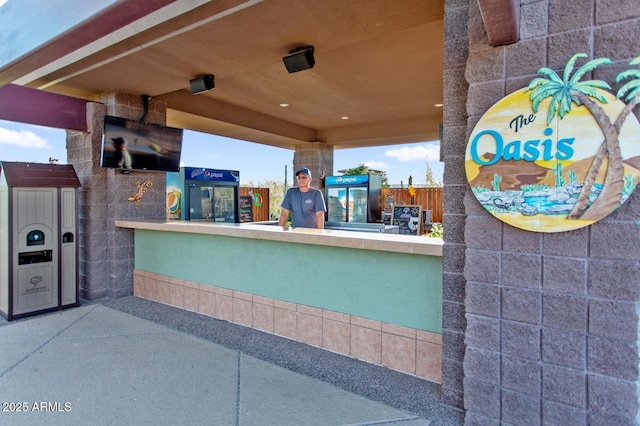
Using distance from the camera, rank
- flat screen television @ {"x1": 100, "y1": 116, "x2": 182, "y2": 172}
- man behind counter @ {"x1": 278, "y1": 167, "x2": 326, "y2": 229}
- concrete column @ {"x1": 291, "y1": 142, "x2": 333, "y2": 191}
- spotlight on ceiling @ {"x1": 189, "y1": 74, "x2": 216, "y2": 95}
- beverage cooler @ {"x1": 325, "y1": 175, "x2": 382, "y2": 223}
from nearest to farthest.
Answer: spotlight on ceiling @ {"x1": 189, "y1": 74, "x2": 216, "y2": 95} → man behind counter @ {"x1": 278, "y1": 167, "x2": 326, "y2": 229} → flat screen television @ {"x1": 100, "y1": 116, "x2": 182, "y2": 172} → beverage cooler @ {"x1": 325, "y1": 175, "x2": 382, "y2": 223} → concrete column @ {"x1": 291, "y1": 142, "x2": 333, "y2": 191}

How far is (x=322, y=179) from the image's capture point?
9.23 metres

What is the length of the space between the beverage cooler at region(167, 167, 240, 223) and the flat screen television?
165 cm

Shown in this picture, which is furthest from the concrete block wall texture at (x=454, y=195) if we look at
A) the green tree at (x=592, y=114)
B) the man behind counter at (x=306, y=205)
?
the man behind counter at (x=306, y=205)

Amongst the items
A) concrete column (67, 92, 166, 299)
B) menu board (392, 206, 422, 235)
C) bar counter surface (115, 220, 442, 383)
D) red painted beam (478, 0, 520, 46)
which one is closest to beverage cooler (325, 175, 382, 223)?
menu board (392, 206, 422, 235)

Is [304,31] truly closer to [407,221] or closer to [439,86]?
[439,86]

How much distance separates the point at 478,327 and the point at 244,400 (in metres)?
1.50

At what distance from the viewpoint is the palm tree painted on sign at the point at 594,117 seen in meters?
1.65

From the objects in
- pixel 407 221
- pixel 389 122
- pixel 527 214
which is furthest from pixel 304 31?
pixel 407 221

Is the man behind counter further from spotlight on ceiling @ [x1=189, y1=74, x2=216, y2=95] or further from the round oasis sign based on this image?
the round oasis sign

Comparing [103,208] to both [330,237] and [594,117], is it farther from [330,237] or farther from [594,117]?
[594,117]

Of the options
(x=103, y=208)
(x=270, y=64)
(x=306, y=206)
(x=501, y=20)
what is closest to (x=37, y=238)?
(x=103, y=208)

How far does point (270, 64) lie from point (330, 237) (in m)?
2.04

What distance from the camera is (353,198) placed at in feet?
29.7

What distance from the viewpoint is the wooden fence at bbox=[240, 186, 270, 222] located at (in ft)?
37.6
